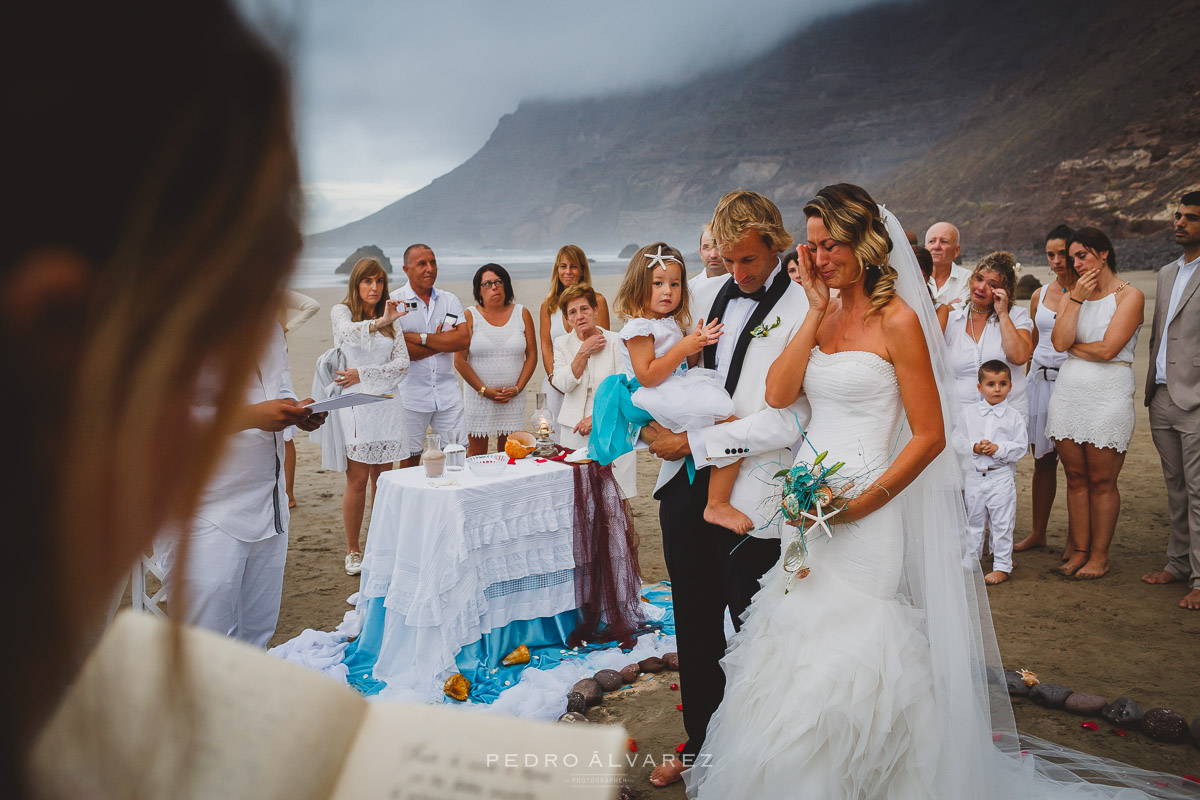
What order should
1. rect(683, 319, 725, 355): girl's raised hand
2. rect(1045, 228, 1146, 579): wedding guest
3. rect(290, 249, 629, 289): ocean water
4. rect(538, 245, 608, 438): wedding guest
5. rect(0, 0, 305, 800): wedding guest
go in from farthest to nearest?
rect(290, 249, 629, 289): ocean water, rect(538, 245, 608, 438): wedding guest, rect(1045, 228, 1146, 579): wedding guest, rect(683, 319, 725, 355): girl's raised hand, rect(0, 0, 305, 800): wedding guest

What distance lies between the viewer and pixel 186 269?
0.36 metres

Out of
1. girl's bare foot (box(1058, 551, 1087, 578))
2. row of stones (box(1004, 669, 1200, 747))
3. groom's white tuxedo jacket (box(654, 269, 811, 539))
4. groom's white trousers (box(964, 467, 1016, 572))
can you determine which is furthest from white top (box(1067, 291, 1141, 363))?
groom's white tuxedo jacket (box(654, 269, 811, 539))

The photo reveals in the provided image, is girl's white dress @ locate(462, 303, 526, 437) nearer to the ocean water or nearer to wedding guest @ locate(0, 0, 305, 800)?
wedding guest @ locate(0, 0, 305, 800)

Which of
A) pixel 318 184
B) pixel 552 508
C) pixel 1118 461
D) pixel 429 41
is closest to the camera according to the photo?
pixel 318 184

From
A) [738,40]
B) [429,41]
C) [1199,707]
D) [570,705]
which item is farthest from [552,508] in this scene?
[738,40]

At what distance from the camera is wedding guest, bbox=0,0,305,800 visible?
0.32 m

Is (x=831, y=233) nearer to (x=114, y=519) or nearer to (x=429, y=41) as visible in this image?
(x=114, y=519)

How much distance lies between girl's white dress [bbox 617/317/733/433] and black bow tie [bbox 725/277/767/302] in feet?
0.90

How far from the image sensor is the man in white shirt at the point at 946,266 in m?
5.96

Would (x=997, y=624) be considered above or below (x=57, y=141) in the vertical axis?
below

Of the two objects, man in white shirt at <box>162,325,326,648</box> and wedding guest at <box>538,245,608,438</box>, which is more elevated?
wedding guest at <box>538,245,608,438</box>

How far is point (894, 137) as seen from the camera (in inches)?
1638

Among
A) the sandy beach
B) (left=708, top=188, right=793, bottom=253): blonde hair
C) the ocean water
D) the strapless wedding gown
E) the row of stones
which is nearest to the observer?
the strapless wedding gown

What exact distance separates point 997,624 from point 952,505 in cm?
243
